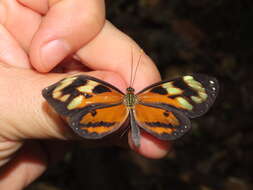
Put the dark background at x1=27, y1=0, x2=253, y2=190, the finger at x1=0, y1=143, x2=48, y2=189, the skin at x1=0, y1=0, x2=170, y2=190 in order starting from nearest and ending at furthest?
1. the skin at x1=0, y1=0, x2=170, y2=190
2. the finger at x1=0, y1=143, x2=48, y2=189
3. the dark background at x1=27, y1=0, x2=253, y2=190

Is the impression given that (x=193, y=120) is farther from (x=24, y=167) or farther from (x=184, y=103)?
(x=184, y=103)

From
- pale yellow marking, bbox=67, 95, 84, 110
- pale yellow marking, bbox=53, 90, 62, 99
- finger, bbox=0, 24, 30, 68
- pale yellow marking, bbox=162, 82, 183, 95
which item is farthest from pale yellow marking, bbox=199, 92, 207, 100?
finger, bbox=0, 24, 30, 68

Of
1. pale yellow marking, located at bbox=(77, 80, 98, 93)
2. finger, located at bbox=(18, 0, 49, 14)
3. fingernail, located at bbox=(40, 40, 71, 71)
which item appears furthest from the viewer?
finger, located at bbox=(18, 0, 49, 14)

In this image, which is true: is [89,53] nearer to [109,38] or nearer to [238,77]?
[109,38]

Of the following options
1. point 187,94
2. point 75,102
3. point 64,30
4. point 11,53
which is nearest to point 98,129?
point 75,102

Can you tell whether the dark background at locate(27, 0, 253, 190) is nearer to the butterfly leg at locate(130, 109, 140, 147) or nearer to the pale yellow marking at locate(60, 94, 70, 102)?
the butterfly leg at locate(130, 109, 140, 147)
